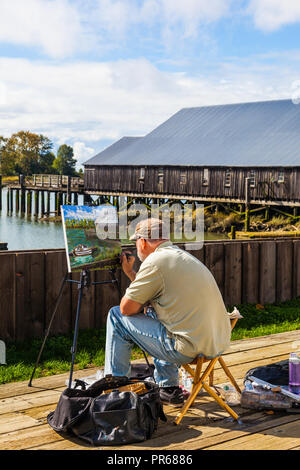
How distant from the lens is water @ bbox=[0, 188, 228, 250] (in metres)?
36.6

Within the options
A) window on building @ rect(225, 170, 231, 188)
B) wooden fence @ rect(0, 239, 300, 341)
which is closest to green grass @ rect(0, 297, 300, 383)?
wooden fence @ rect(0, 239, 300, 341)

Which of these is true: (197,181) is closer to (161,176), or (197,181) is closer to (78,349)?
(161,176)

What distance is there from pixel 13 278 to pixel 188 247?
2.58m

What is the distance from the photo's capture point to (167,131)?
47219mm

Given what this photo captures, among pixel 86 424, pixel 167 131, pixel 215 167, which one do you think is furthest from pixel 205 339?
pixel 167 131

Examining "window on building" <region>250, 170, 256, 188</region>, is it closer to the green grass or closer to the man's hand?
the green grass

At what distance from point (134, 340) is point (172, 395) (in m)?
0.58

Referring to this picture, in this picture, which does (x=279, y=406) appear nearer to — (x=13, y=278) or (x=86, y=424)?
(x=86, y=424)

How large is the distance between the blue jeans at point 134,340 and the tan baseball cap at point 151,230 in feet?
Result: 1.89

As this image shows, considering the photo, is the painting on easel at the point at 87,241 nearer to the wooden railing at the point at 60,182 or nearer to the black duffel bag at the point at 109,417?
the black duffel bag at the point at 109,417

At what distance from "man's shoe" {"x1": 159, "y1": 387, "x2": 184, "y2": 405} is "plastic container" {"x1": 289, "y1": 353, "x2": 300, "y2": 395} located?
837 millimetres

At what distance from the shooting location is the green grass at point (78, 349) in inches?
227

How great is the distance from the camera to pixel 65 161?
11756cm

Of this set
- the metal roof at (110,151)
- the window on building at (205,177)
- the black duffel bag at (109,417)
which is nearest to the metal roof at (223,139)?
the metal roof at (110,151)
